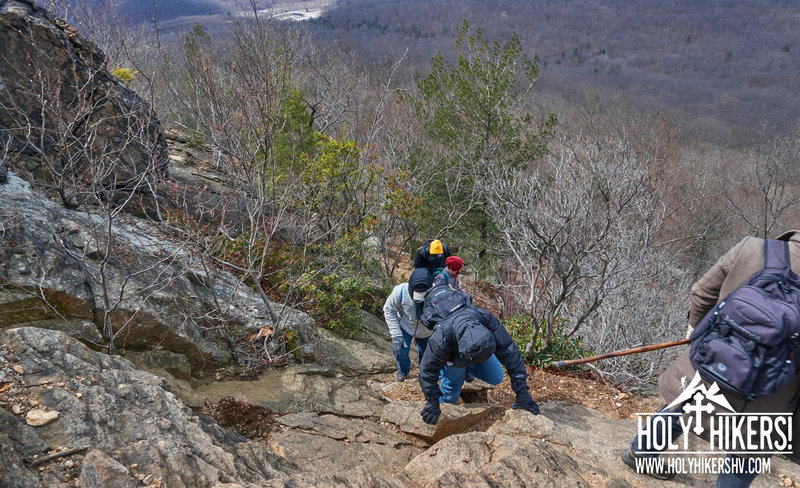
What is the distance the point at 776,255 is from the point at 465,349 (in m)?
1.79

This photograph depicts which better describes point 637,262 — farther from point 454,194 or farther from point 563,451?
point 454,194

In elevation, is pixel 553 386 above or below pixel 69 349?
below

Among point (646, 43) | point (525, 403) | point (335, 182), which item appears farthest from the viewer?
point (646, 43)

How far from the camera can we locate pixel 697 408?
2.40 metres

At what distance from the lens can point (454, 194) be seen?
11492 millimetres

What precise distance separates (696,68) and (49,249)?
10844cm

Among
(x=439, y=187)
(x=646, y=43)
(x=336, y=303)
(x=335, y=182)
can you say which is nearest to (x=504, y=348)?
(x=336, y=303)

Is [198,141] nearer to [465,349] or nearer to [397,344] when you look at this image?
[397,344]

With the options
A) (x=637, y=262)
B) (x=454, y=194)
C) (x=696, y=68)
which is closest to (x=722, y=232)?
(x=454, y=194)

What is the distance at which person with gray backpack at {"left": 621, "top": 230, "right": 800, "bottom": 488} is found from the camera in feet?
6.74

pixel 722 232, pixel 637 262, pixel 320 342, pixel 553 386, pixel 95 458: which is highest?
pixel 95 458

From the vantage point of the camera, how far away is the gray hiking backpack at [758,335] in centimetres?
204

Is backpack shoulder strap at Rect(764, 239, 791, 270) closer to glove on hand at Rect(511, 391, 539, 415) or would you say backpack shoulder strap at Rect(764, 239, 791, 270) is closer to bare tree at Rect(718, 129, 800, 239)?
glove on hand at Rect(511, 391, 539, 415)

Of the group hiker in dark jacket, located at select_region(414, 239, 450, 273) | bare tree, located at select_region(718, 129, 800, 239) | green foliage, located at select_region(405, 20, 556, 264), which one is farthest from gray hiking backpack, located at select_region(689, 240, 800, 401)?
bare tree, located at select_region(718, 129, 800, 239)
